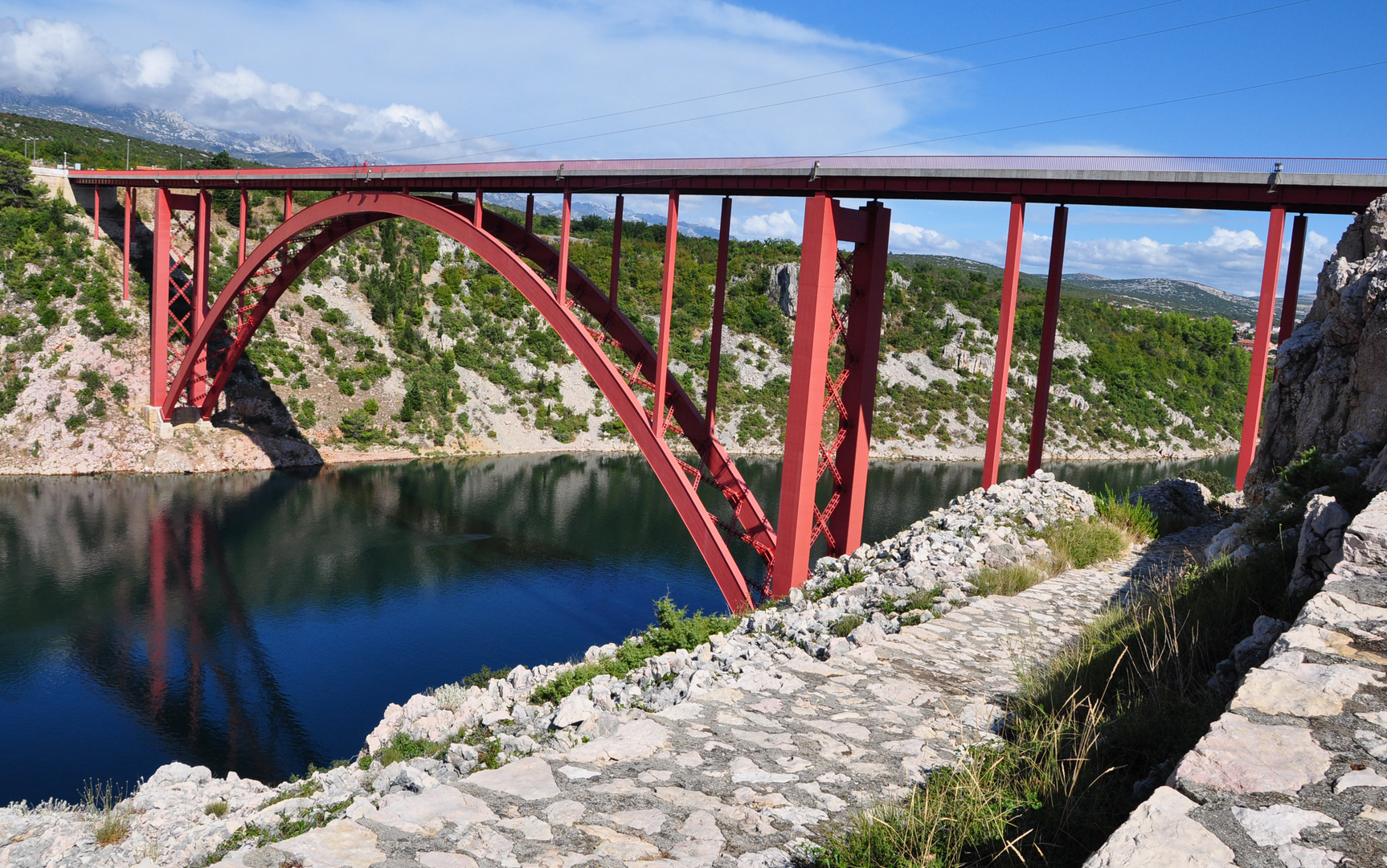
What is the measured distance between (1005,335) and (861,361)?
226 centimetres

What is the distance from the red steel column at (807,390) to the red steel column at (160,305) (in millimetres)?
26297

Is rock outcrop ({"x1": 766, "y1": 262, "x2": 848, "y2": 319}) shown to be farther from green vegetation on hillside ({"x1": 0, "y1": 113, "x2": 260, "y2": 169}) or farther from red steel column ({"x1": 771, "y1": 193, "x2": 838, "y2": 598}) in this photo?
red steel column ({"x1": 771, "y1": 193, "x2": 838, "y2": 598})

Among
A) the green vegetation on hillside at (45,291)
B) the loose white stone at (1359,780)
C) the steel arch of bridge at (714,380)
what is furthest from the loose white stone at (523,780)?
the green vegetation on hillside at (45,291)

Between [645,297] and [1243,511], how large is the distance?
43.3m

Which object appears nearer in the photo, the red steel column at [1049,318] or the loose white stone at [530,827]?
the loose white stone at [530,827]

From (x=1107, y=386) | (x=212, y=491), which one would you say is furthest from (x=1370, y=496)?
(x=1107, y=386)

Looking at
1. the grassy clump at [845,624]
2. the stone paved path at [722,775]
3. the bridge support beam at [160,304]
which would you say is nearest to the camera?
the stone paved path at [722,775]

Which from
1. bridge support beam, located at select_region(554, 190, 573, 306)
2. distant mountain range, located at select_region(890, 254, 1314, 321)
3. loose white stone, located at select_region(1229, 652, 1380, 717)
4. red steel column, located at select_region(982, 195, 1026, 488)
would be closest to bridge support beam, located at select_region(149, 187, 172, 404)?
bridge support beam, located at select_region(554, 190, 573, 306)

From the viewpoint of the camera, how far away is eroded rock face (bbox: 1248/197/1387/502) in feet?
25.3

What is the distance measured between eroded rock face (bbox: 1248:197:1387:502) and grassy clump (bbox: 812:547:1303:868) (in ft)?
10.6

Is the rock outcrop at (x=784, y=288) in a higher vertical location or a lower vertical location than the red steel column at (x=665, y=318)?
higher

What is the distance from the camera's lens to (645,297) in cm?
5116

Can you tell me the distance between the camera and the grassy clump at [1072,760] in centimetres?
356

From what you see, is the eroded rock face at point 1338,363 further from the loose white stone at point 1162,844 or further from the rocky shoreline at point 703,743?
the loose white stone at point 1162,844
